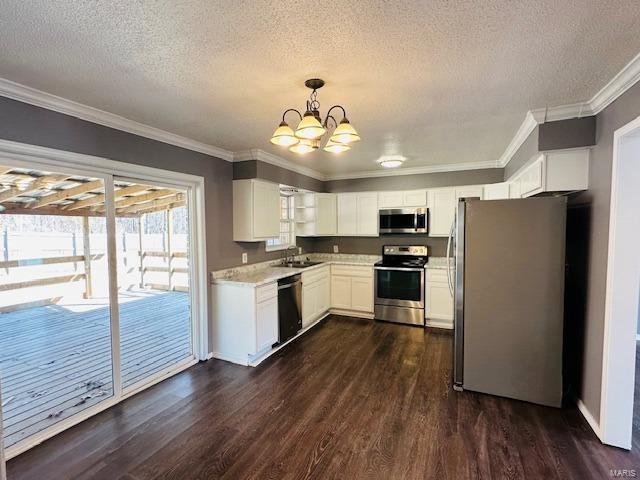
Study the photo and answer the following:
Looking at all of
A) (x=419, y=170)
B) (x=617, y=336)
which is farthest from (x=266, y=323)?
(x=419, y=170)

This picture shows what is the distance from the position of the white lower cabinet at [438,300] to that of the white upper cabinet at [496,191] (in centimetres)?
126

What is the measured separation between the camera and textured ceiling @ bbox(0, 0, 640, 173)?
4.47 feet

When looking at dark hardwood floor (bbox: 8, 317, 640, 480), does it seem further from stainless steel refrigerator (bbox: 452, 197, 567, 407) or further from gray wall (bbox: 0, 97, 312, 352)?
gray wall (bbox: 0, 97, 312, 352)

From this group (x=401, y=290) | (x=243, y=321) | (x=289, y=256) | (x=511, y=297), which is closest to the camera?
(x=511, y=297)

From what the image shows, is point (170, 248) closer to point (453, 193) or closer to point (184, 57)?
point (184, 57)

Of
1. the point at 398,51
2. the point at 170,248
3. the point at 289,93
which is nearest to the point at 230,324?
the point at 170,248

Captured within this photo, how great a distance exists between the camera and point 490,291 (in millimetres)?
2791

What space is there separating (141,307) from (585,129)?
607cm

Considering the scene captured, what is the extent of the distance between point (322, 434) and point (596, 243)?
2.53 meters

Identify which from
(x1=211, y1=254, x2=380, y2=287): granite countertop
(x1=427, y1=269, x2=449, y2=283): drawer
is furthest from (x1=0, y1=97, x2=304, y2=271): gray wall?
(x1=427, y1=269, x2=449, y2=283): drawer

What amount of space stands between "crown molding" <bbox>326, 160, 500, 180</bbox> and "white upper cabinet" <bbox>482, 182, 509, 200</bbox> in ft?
1.07

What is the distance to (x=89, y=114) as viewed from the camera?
2.42 m

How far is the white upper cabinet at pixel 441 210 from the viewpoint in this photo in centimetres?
469

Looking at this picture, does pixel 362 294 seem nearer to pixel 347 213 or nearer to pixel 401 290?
pixel 401 290
